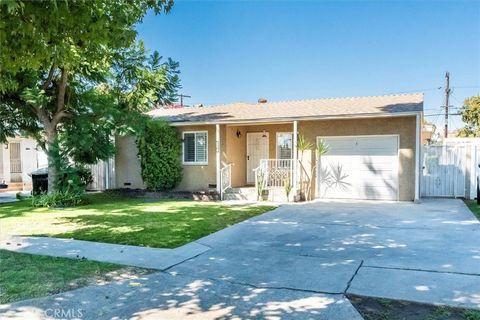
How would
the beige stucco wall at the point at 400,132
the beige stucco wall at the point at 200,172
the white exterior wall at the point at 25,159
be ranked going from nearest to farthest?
1. the beige stucco wall at the point at 400,132
2. the beige stucco wall at the point at 200,172
3. the white exterior wall at the point at 25,159

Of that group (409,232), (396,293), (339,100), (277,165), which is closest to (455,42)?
(339,100)

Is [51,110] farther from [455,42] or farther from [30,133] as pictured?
[455,42]

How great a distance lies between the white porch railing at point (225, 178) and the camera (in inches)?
551

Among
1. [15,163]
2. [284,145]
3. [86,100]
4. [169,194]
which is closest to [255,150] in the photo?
[284,145]

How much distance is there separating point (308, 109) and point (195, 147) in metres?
4.89

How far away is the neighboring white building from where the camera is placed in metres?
20.7

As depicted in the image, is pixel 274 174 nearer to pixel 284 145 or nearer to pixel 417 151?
pixel 284 145

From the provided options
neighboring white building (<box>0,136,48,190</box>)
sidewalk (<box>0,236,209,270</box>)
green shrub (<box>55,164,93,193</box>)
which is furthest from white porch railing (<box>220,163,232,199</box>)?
neighboring white building (<box>0,136,48,190</box>)

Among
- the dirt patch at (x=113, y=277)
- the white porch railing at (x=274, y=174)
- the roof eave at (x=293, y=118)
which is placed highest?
the roof eave at (x=293, y=118)

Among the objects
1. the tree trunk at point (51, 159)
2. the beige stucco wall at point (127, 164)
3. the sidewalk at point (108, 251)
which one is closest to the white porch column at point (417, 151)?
the sidewalk at point (108, 251)

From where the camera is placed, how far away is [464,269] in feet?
16.3

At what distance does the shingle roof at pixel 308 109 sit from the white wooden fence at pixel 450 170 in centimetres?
203

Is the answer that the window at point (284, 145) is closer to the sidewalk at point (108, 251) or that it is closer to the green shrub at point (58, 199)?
the green shrub at point (58, 199)

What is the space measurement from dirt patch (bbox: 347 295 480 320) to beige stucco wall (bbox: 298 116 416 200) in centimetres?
929
